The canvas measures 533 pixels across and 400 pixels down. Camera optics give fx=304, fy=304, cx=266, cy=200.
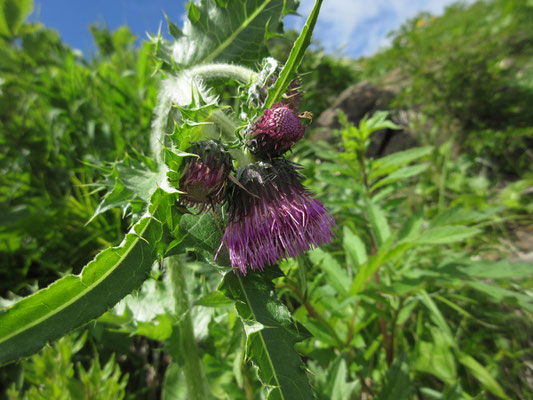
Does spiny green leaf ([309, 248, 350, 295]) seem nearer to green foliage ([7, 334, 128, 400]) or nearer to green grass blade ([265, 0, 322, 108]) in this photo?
green grass blade ([265, 0, 322, 108])

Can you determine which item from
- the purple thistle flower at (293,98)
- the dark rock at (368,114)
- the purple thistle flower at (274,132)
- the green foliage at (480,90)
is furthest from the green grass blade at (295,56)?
the green foliage at (480,90)

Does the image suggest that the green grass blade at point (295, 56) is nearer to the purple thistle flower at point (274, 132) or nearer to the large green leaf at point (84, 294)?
the purple thistle flower at point (274, 132)

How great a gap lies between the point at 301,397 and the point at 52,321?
0.68 m

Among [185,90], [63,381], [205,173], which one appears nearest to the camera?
[205,173]

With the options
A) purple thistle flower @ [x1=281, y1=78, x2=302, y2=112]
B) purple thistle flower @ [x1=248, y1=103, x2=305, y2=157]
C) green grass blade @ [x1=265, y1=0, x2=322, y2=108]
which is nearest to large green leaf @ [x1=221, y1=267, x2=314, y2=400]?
purple thistle flower @ [x1=248, y1=103, x2=305, y2=157]

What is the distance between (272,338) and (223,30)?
1360 millimetres

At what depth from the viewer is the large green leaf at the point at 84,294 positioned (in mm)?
731

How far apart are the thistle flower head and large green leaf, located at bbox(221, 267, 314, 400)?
0.97 feet

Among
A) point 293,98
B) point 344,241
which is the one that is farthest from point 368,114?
point 293,98

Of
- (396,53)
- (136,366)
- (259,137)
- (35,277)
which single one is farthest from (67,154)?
(396,53)

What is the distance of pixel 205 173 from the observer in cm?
95

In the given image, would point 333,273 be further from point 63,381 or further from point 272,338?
point 63,381

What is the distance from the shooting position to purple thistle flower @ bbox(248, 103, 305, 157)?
3.41ft

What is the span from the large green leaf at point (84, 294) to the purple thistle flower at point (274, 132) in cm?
38
